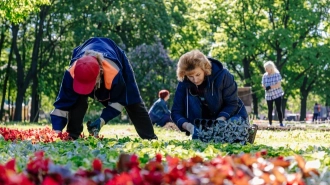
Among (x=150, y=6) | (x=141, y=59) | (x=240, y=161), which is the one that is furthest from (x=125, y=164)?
(x=150, y=6)

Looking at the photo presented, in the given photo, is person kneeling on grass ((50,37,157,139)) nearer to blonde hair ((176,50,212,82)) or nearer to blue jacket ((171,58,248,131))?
blue jacket ((171,58,248,131))

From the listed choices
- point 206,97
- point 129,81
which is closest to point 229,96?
point 206,97

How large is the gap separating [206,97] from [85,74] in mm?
2025

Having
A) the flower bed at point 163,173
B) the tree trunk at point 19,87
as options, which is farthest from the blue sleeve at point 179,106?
the tree trunk at point 19,87

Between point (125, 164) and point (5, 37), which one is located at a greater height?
point (5, 37)

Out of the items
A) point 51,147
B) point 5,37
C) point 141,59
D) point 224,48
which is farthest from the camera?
point 224,48

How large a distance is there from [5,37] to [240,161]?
35.7 m

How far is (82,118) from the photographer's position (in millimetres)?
8227

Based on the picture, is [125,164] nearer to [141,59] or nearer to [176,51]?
[141,59]

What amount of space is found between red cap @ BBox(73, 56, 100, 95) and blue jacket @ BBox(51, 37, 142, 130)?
47cm

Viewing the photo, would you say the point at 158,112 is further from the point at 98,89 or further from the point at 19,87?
the point at 19,87

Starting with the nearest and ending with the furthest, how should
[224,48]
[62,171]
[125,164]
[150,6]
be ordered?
1. [62,171]
2. [125,164]
3. [150,6]
4. [224,48]

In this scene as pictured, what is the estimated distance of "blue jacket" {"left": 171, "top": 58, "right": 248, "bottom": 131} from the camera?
8.00 metres

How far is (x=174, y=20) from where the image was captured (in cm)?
3919
